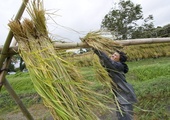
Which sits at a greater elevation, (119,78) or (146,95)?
(119,78)

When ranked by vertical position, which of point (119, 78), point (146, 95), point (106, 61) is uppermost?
point (106, 61)

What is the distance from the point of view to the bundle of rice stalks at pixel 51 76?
46.3 inches

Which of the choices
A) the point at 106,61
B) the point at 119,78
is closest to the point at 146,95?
the point at 119,78

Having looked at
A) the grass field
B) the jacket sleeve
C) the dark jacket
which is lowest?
the grass field

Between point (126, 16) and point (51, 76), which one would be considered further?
point (126, 16)

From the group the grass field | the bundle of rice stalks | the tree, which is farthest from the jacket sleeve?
the tree

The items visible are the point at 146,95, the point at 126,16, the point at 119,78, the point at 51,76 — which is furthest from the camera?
the point at 126,16

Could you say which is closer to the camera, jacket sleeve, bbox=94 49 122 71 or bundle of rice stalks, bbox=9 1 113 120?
bundle of rice stalks, bbox=9 1 113 120

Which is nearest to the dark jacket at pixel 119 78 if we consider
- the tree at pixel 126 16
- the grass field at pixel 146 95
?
the grass field at pixel 146 95

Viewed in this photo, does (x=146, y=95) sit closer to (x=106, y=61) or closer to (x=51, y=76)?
(x=106, y=61)

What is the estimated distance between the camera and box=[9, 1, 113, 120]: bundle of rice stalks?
1.17 m

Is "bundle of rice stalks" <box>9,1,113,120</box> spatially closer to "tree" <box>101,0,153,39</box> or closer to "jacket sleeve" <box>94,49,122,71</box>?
"jacket sleeve" <box>94,49,122,71</box>

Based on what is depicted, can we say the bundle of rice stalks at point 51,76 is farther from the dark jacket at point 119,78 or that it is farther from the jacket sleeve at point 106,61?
the dark jacket at point 119,78

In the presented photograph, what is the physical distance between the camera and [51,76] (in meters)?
1.24
